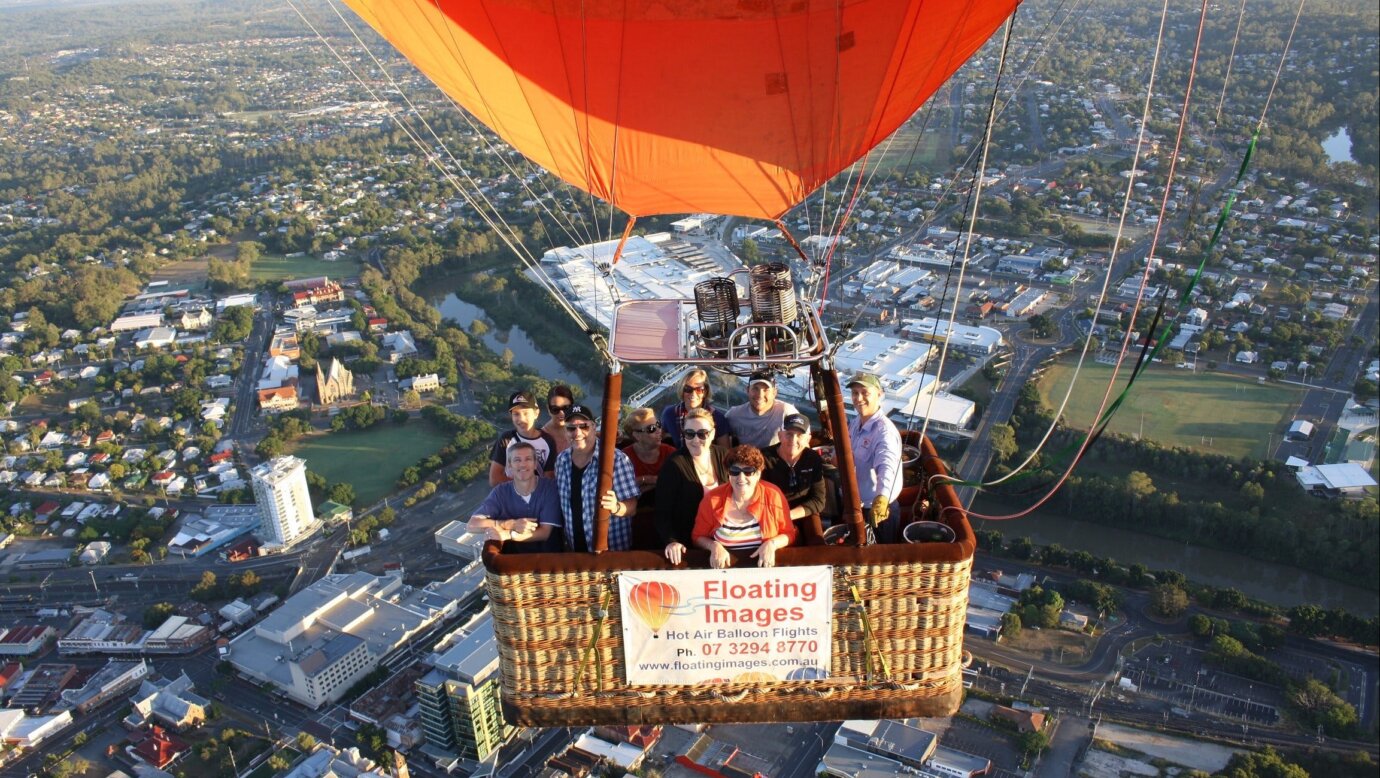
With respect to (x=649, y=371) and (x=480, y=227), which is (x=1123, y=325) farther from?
(x=480, y=227)

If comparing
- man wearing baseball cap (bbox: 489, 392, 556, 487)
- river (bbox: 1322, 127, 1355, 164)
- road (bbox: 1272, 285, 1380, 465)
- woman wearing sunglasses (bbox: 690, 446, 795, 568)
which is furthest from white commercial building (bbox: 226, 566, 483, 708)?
river (bbox: 1322, 127, 1355, 164)

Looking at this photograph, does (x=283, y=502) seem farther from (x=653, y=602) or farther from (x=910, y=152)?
(x=910, y=152)

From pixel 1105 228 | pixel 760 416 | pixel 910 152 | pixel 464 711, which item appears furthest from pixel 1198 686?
pixel 910 152

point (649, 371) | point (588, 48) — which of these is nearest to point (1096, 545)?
point (649, 371)

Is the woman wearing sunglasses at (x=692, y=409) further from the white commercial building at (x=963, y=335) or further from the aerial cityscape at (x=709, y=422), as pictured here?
the white commercial building at (x=963, y=335)

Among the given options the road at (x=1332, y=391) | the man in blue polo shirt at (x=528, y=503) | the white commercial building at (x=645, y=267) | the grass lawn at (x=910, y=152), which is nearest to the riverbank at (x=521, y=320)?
the white commercial building at (x=645, y=267)

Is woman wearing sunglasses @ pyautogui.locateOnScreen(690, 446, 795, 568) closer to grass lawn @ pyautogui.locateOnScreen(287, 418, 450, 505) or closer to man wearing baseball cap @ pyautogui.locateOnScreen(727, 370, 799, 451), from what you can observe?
man wearing baseball cap @ pyautogui.locateOnScreen(727, 370, 799, 451)
